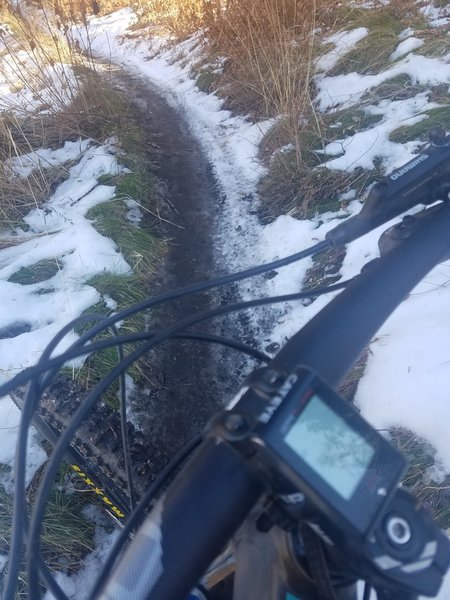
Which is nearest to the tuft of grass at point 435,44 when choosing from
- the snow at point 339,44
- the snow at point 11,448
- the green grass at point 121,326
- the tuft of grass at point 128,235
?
the snow at point 339,44

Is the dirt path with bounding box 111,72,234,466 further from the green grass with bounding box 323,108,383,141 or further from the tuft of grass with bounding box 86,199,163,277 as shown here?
the green grass with bounding box 323,108,383,141

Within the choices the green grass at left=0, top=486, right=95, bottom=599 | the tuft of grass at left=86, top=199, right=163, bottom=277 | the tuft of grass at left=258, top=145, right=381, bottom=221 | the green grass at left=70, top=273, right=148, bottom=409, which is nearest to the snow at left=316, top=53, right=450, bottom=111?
the tuft of grass at left=258, top=145, right=381, bottom=221

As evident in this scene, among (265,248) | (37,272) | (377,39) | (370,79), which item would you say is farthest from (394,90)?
(37,272)

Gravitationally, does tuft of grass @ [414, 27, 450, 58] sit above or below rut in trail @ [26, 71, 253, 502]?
above

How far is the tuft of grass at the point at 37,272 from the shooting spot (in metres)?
4.19

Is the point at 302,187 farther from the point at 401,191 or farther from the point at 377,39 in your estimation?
the point at 401,191

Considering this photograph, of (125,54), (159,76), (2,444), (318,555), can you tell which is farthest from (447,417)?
(125,54)

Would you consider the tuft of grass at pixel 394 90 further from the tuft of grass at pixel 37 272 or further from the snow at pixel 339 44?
the tuft of grass at pixel 37 272

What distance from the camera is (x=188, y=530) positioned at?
804mm

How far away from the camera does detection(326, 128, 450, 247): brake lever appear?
130 centimetres

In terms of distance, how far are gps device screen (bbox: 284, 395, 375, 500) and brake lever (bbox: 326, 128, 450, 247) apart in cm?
60

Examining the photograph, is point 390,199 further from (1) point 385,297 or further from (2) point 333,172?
(2) point 333,172

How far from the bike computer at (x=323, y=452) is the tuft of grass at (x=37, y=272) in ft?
11.9

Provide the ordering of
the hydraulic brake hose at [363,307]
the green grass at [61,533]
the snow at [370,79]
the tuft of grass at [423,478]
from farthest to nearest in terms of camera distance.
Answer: the snow at [370,79] → the green grass at [61,533] → the tuft of grass at [423,478] → the hydraulic brake hose at [363,307]
